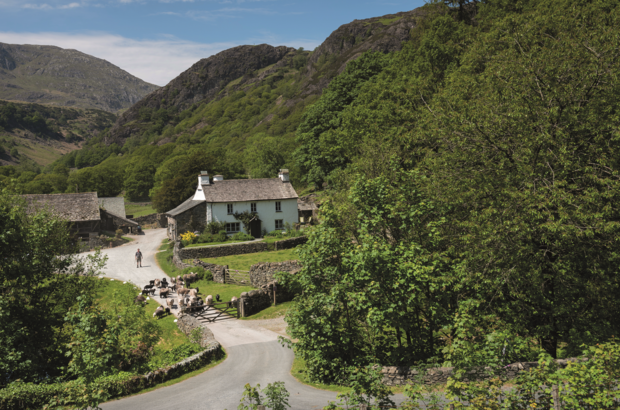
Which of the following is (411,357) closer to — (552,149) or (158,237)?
(552,149)

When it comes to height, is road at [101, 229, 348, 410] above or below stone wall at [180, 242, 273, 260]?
below

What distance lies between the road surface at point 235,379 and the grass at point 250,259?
11.4 meters

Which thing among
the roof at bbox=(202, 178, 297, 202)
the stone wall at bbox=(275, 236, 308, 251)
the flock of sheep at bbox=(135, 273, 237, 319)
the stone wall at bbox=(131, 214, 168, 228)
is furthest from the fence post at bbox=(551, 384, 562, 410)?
the stone wall at bbox=(131, 214, 168, 228)

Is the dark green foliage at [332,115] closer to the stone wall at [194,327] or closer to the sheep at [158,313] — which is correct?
the sheep at [158,313]

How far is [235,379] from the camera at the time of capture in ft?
50.3

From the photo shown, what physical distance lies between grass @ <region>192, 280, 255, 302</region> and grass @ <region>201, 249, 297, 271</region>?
3.32 meters

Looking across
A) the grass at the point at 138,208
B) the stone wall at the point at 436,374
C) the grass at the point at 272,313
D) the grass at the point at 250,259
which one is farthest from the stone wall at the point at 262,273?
the grass at the point at 138,208

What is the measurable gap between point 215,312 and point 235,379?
1073cm

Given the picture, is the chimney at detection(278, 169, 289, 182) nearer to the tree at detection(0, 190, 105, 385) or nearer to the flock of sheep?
the flock of sheep

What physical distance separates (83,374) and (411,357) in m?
11.9

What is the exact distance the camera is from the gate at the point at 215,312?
24.6m

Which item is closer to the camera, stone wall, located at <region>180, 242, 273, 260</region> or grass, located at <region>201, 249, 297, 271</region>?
grass, located at <region>201, 249, 297, 271</region>

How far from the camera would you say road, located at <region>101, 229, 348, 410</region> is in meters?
13.0

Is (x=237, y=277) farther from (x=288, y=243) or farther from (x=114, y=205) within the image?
(x=114, y=205)
